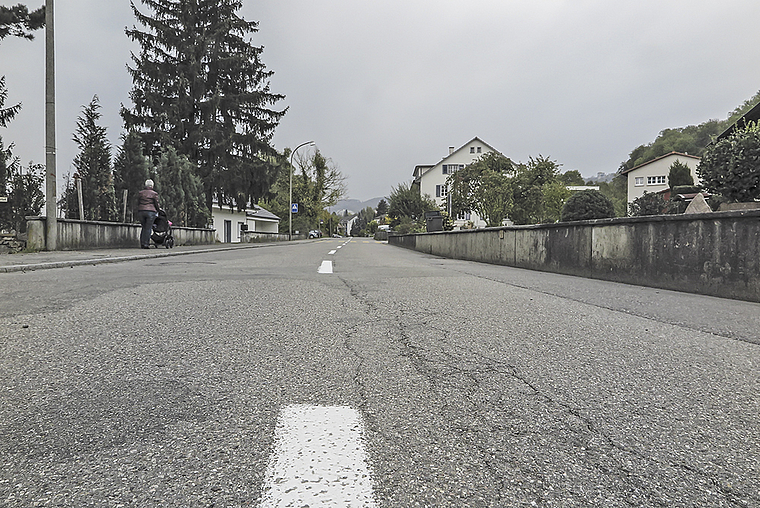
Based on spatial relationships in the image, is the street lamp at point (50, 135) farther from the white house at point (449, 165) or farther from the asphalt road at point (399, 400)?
the white house at point (449, 165)

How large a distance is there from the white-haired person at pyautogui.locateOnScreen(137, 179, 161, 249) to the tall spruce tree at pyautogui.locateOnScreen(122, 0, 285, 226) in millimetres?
14989

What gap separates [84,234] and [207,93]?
21192 mm

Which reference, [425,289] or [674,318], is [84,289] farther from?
[674,318]

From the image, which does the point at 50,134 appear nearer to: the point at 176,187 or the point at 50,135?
the point at 50,135

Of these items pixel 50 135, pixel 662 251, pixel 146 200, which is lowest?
pixel 662 251

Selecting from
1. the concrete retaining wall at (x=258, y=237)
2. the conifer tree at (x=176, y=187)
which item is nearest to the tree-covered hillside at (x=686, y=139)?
the concrete retaining wall at (x=258, y=237)

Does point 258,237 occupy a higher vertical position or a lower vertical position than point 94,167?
lower

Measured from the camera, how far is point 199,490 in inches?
55.4

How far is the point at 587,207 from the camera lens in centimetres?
2081

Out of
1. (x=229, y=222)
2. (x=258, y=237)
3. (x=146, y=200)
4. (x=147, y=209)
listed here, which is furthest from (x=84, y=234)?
(x=229, y=222)

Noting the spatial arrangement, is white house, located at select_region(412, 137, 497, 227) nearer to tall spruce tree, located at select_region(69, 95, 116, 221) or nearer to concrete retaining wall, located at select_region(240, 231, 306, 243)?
concrete retaining wall, located at select_region(240, 231, 306, 243)

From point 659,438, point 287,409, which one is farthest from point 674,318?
point 287,409

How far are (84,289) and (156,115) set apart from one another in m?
29.4

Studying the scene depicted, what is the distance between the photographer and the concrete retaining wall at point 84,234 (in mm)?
12844
